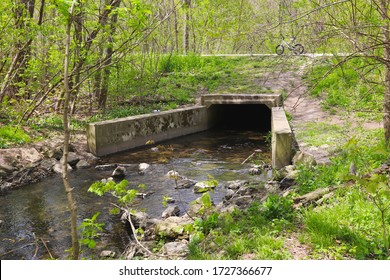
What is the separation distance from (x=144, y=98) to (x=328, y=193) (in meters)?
12.9

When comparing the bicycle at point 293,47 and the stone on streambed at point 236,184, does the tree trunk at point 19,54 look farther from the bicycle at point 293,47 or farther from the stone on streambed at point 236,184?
the bicycle at point 293,47

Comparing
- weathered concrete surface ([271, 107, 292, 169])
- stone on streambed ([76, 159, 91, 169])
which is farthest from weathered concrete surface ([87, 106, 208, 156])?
weathered concrete surface ([271, 107, 292, 169])

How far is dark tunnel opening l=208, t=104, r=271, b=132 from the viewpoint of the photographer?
760 inches

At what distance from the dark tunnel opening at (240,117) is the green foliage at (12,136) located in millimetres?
8841

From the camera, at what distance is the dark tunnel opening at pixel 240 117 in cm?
1930

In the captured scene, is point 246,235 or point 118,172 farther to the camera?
point 118,172

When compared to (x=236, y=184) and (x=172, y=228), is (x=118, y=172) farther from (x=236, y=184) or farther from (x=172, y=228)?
(x=172, y=228)

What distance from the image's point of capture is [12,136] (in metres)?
11.3

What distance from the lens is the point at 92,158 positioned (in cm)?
1223

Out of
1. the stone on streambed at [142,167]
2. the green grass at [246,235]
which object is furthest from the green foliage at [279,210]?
the stone on streambed at [142,167]

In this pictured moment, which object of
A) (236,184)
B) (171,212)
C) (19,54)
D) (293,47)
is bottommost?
(171,212)

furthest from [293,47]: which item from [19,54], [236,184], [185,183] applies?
[19,54]

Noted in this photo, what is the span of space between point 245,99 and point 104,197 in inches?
382
